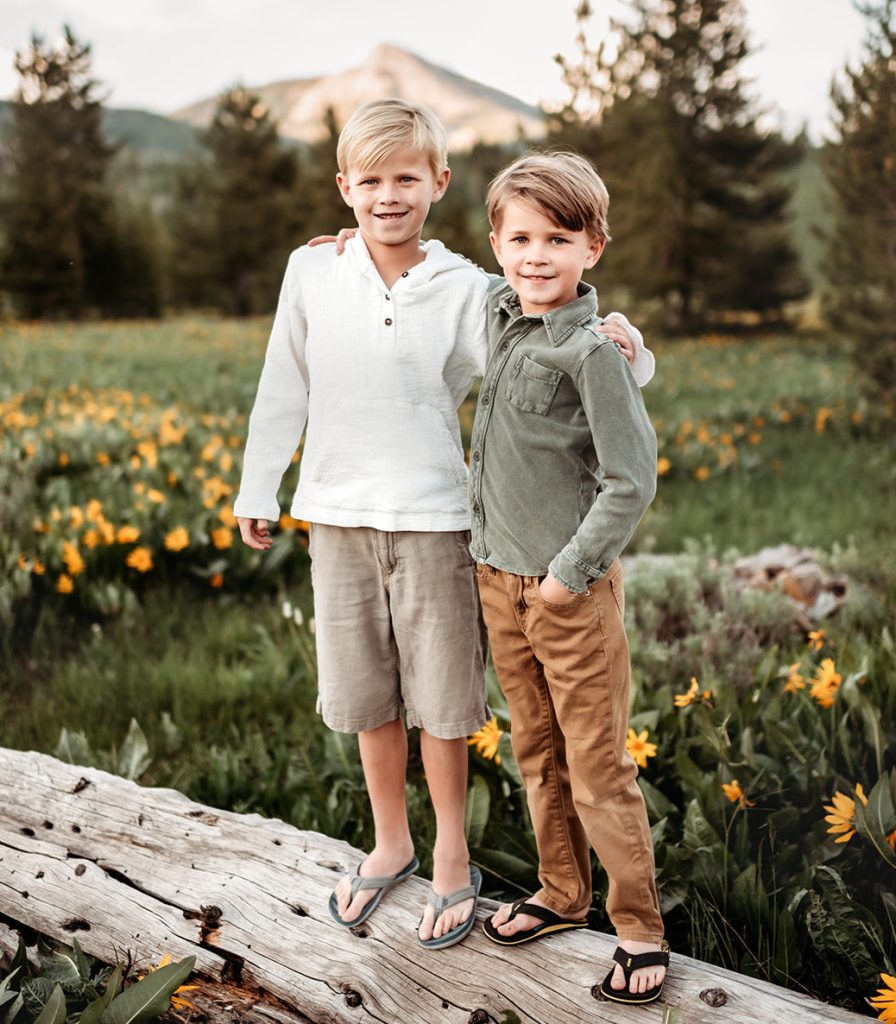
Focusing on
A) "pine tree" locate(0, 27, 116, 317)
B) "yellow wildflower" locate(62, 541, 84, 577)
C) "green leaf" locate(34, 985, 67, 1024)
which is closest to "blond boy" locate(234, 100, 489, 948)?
"green leaf" locate(34, 985, 67, 1024)

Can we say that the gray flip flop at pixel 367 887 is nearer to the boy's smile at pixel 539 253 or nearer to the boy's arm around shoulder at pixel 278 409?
the boy's arm around shoulder at pixel 278 409

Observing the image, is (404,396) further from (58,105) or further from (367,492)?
(58,105)

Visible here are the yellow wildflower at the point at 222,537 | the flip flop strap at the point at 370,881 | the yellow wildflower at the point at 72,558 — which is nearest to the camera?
the flip flop strap at the point at 370,881

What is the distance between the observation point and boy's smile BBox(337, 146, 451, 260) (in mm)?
1910

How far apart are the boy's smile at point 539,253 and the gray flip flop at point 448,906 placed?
4.26 ft

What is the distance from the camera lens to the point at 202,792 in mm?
2992

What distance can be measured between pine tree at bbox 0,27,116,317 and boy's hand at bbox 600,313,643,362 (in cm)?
3293

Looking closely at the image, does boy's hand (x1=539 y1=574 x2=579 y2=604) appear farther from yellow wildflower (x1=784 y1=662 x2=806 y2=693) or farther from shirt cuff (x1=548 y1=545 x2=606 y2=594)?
yellow wildflower (x1=784 y1=662 x2=806 y2=693)

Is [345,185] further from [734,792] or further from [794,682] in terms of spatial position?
[794,682]

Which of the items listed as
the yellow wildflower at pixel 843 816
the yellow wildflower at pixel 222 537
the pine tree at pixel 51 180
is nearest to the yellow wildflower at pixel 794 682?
the yellow wildflower at pixel 843 816

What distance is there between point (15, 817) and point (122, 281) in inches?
1409

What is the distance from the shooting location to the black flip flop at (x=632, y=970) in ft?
6.05

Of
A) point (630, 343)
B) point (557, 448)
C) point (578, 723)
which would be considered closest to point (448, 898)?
point (578, 723)

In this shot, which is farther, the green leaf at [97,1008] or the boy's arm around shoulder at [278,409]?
the boy's arm around shoulder at [278,409]
